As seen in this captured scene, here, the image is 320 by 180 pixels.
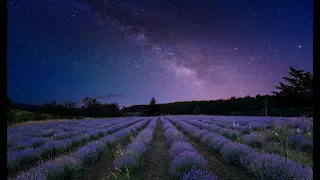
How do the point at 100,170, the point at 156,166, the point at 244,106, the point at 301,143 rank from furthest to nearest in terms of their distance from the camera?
the point at 244,106, the point at 301,143, the point at 156,166, the point at 100,170

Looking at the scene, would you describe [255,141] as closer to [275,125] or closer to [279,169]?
[275,125]

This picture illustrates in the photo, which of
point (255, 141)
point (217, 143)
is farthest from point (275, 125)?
point (217, 143)

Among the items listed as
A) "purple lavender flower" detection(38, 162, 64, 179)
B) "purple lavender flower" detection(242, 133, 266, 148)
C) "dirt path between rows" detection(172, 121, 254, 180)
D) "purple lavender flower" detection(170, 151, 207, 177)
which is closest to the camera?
"purple lavender flower" detection(38, 162, 64, 179)

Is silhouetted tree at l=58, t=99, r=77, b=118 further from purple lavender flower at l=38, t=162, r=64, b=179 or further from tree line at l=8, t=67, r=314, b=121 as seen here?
purple lavender flower at l=38, t=162, r=64, b=179

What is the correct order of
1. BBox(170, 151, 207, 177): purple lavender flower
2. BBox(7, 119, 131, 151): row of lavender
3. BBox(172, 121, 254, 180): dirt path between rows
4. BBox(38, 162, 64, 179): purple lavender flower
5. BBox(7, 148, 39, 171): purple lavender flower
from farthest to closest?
BBox(7, 119, 131, 151): row of lavender < BBox(7, 148, 39, 171): purple lavender flower < BBox(172, 121, 254, 180): dirt path between rows < BBox(170, 151, 207, 177): purple lavender flower < BBox(38, 162, 64, 179): purple lavender flower

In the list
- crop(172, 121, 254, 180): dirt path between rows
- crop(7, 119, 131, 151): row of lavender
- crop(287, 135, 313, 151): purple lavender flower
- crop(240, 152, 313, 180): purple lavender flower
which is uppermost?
crop(240, 152, 313, 180): purple lavender flower

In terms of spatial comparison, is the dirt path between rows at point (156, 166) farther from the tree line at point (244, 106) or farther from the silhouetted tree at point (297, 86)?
the silhouetted tree at point (297, 86)

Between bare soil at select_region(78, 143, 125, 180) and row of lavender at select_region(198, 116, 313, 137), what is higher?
row of lavender at select_region(198, 116, 313, 137)

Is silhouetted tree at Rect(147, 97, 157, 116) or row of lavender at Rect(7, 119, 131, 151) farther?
silhouetted tree at Rect(147, 97, 157, 116)

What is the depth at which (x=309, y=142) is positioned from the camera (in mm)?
5770

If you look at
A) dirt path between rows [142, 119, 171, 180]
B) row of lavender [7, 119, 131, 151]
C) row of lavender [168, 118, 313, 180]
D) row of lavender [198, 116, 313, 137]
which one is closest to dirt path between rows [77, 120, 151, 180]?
dirt path between rows [142, 119, 171, 180]

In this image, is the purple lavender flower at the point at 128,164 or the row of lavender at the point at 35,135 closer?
the purple lavender flower at the point at 128,164

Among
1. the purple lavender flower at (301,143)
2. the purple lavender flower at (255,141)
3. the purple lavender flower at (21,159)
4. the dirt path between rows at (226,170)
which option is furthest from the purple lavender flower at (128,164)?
the purple lavender flower at (301,143)
